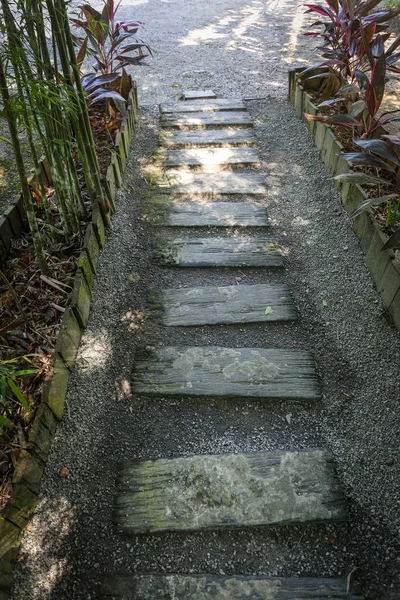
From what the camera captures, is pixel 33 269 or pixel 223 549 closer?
pixel 223 549

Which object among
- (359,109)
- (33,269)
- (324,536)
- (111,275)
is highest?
(359,109)

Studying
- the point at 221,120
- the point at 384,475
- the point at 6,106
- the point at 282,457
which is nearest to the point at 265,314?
the point at 282,457

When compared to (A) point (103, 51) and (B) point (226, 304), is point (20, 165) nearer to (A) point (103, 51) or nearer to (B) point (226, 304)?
(B) point (226, 304)

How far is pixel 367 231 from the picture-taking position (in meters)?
2.12

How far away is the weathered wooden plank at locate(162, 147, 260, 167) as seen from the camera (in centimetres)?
306

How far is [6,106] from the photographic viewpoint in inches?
57.0

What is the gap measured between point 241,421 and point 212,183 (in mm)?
1822

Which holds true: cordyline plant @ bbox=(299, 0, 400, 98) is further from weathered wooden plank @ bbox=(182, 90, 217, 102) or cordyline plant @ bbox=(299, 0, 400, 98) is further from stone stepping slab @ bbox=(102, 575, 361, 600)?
stone stepping slab @ bbox=(102, 575, 361, 600)

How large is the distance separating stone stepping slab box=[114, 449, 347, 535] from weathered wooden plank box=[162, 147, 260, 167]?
224 cm

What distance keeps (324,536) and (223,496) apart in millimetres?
351

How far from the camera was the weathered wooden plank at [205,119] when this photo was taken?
354 centimetres

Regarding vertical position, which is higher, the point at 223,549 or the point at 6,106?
the point at 6,106

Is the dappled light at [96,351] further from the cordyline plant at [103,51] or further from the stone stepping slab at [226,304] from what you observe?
the cordyline plant at [103,51]

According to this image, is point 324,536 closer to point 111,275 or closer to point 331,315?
point 331,315
